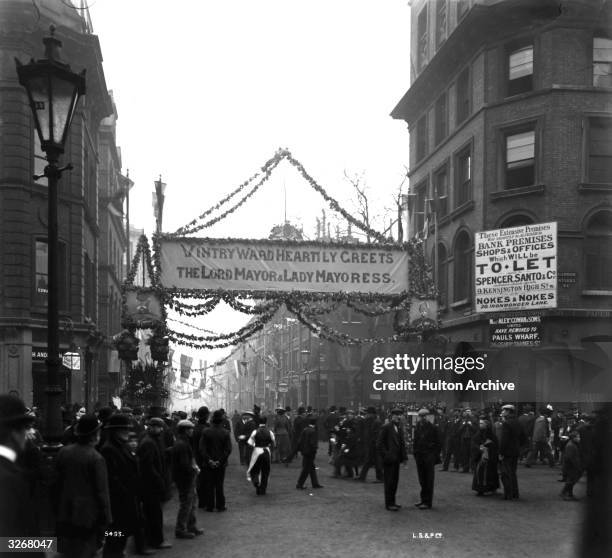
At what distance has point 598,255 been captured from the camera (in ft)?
102

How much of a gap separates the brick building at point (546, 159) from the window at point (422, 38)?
374cm

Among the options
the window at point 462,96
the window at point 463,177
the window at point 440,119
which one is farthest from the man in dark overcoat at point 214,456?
the window at point 440,119

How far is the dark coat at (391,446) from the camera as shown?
14.7 m

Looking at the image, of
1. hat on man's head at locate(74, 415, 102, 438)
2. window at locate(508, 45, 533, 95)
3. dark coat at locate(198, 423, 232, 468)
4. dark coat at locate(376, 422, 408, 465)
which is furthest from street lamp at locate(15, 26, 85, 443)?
window at locate(508, 45, 533, 95)

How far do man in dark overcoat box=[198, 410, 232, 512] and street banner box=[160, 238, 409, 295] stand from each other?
318cm

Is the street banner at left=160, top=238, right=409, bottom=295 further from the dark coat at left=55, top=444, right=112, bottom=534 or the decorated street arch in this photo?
the dark coat at left=55, top=444, right=112, bottom=534

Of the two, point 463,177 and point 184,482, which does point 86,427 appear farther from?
point 463,177

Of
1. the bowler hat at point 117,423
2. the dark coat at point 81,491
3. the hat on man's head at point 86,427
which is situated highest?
the hat on man's head at point 86,427

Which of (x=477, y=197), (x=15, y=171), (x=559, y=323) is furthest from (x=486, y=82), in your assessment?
(x=15, y=171)

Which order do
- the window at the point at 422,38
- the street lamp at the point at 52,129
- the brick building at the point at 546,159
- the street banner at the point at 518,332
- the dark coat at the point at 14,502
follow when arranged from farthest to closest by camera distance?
the window at the point at 422,38 → the brick building at the point at 546,159 → the street banner at the point at 518,332 → the street lamp at the point at 52,129 → the dark coat at the point at 14,502

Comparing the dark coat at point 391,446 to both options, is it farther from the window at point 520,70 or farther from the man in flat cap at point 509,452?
the window at point 520,70

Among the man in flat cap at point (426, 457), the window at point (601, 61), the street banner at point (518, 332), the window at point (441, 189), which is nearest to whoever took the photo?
the man in flat cap at point (426, 457)

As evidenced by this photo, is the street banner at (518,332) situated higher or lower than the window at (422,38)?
lower

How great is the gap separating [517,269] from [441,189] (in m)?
13.1
